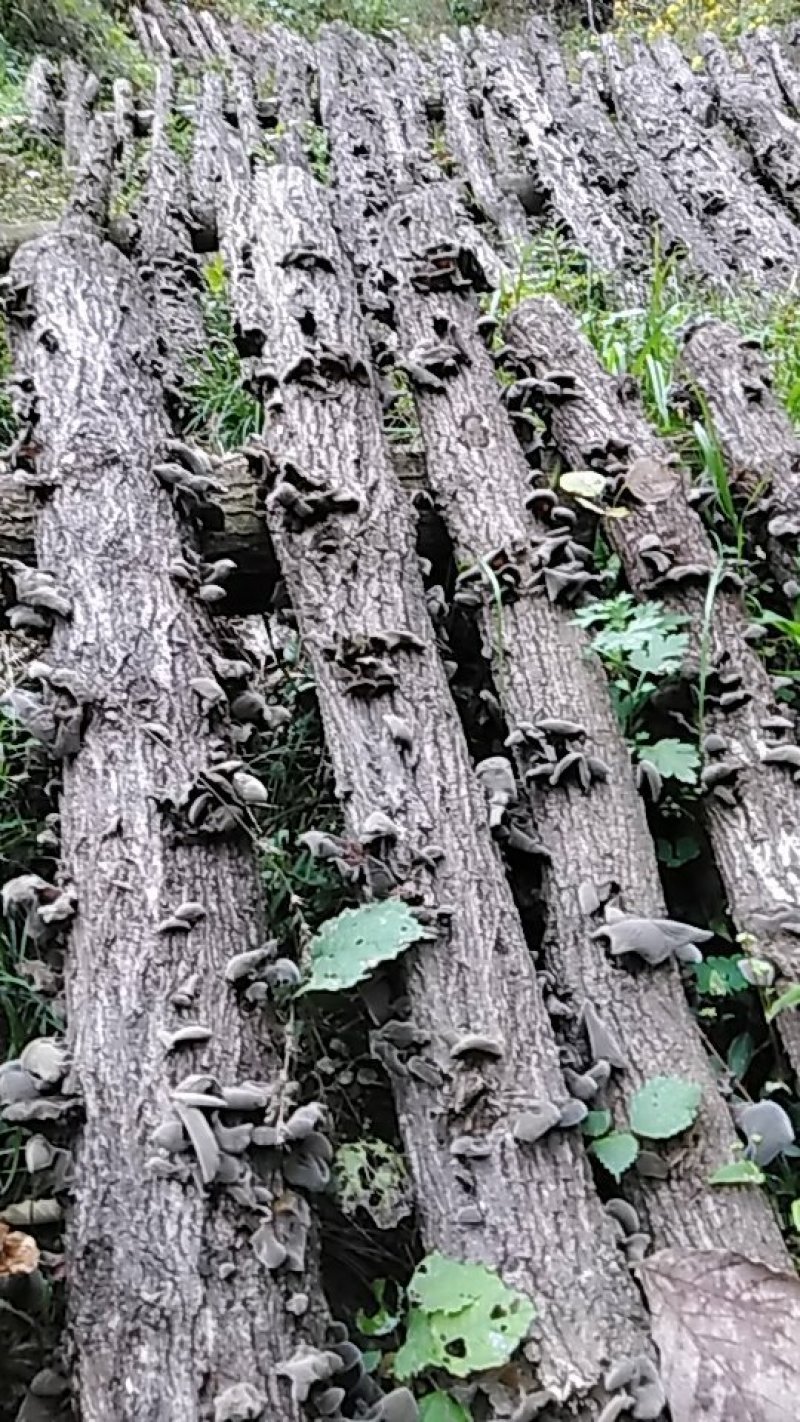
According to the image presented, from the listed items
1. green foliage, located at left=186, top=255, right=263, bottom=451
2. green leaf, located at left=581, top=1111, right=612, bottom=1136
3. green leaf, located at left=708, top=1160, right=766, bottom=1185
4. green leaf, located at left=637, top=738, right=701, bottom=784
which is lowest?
green foliage, located at left=186, top=255, right=263, bottom=451

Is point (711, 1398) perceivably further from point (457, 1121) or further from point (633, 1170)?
point (457, 1121)

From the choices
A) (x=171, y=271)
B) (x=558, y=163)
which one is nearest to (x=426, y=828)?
(x=171, y=271)

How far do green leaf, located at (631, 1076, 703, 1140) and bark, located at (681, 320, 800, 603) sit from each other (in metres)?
1.23

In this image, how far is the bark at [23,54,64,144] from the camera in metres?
6.35

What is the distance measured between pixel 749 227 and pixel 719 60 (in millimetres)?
2866

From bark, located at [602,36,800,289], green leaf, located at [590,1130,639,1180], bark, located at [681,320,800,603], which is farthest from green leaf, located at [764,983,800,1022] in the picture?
bark, located at [602,36,800,289]

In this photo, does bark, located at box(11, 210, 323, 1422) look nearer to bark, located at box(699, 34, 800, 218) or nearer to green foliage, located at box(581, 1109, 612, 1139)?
green foliage, located at box(581, 1109, 612, 1139)

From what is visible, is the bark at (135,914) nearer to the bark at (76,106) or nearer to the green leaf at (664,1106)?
the green leaf at (664,1106)

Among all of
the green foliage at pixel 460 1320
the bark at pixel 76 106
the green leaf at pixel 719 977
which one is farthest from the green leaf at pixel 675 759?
the bark at pixel 76 106

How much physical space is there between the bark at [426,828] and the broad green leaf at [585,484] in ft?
1.22

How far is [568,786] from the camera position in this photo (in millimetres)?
2383

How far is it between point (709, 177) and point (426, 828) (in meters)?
4.58

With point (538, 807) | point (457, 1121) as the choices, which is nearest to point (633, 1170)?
point (457, 1121)

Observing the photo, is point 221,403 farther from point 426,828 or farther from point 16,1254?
point 16,1254
